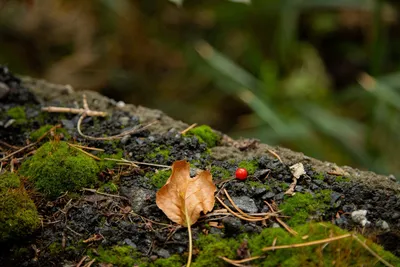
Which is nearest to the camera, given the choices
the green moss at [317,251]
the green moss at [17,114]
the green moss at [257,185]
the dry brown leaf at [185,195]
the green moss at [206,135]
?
the green moss at [317,251]

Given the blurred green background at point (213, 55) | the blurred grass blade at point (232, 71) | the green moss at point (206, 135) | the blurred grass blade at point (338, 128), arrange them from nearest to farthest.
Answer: the green moss at point (206, 135) < the blurred grass blade at point (338, 128) < the blurred grass blade at point (232, 71) < the blurred green background at point (213, 55)

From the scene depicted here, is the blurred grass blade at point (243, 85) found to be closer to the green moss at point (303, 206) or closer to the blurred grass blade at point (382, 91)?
the blurred grass blade at point (382, 91)

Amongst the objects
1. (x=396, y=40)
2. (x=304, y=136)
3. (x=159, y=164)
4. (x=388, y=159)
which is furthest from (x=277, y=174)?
(x=396, y=40)

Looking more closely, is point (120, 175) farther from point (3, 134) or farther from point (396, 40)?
point (396, 40)

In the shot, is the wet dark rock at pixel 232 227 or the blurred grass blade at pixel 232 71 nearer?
Result: the wet dark rock at pixel 232 227

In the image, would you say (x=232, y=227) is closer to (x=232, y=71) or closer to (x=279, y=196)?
(x=279, y=196)

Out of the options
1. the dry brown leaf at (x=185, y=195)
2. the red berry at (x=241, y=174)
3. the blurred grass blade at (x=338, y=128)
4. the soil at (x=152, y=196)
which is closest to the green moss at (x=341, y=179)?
the soil at (x=152, y=196)

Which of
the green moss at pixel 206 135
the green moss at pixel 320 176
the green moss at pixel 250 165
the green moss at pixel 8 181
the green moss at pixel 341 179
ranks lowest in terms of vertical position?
the green moss at pixel 8 181

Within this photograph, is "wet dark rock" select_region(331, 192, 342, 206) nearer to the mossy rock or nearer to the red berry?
the mossy rock
